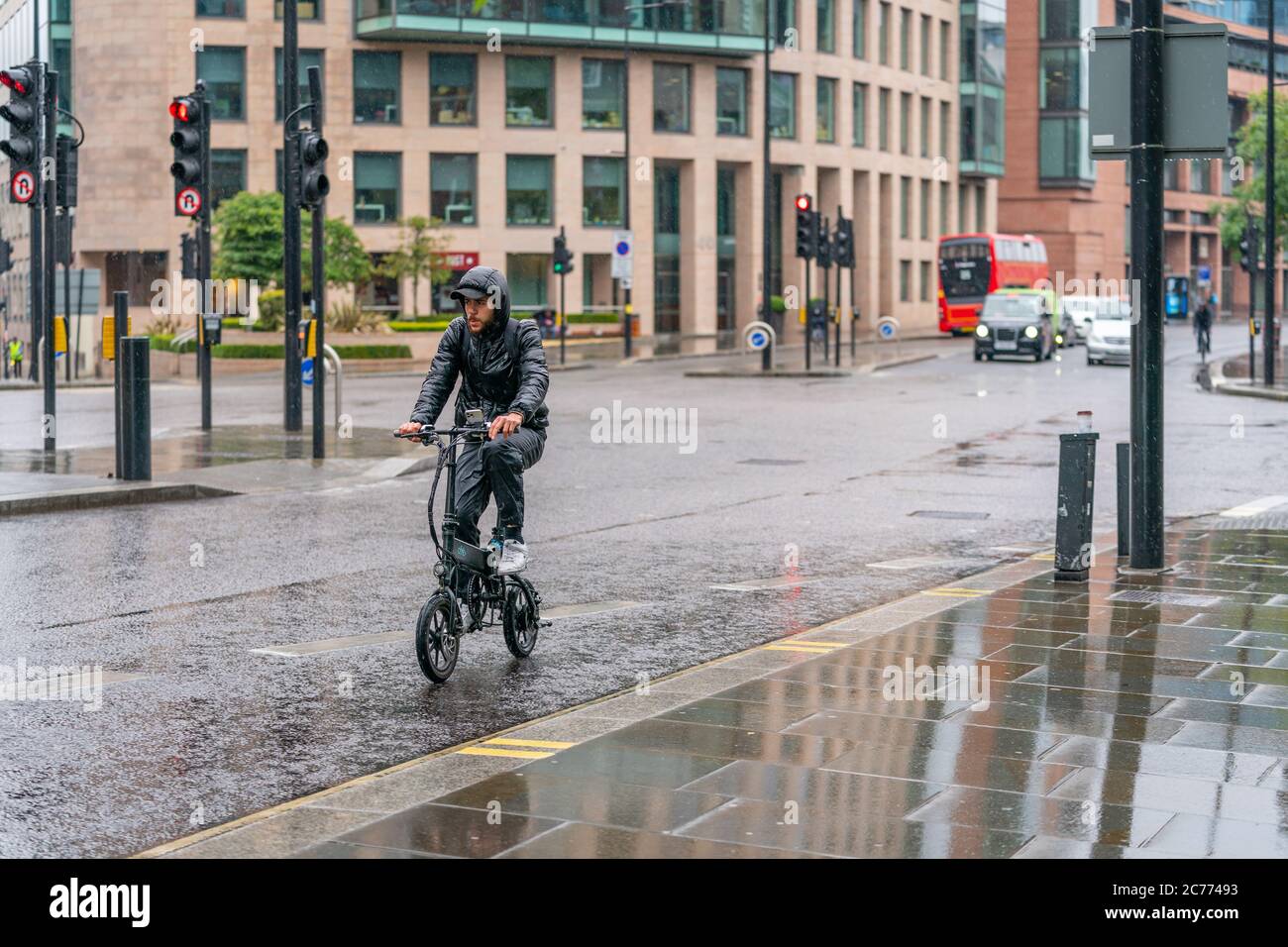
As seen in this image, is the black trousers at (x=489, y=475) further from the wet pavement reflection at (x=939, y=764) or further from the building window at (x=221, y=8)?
the building window at (x=221, y=8)

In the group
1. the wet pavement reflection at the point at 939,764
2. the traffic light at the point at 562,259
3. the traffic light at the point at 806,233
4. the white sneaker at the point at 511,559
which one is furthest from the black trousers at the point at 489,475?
the traffic light at the point at 562,259

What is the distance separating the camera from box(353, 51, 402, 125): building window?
63125mm

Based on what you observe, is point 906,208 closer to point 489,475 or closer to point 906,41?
point 906,41

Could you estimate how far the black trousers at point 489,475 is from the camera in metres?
8.23

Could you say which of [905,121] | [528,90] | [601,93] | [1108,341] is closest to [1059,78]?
[905,121]

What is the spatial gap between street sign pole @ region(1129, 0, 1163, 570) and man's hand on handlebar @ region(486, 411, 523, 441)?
4.76 meters

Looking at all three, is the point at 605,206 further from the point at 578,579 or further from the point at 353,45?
the point at 578,579

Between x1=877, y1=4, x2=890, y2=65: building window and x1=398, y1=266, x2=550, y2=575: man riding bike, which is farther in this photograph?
x1=877, y1=4, x2=890, y2=65: building window

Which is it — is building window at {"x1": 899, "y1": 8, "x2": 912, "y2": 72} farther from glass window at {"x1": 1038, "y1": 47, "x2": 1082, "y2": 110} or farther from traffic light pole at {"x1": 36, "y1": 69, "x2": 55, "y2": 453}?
traffic light pole at {"x1": 36, "y1": 69, "x2": 55, "y2": 453}

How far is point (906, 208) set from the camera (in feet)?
267

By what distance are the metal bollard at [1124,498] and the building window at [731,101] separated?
59.3m

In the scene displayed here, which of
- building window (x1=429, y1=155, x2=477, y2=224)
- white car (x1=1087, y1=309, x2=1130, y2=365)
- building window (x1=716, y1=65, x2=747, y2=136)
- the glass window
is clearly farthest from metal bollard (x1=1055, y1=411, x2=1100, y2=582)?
the glass window

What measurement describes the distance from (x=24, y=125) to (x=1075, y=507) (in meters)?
12.4

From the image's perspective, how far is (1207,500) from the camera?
54.0 ft
